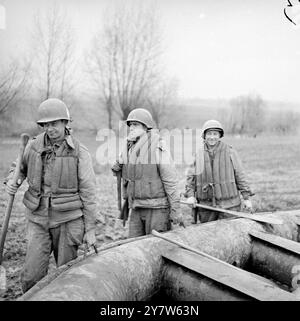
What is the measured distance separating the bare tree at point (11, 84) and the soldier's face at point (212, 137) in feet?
13.9

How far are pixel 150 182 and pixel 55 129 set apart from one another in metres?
1.09

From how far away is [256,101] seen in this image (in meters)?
30.5

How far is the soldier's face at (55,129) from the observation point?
3066mm

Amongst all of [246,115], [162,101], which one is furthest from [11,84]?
[246,115]

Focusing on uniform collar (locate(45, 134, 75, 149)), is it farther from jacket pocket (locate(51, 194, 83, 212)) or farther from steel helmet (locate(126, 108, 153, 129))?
steel helmet (locate(126, 108, 153, 129))

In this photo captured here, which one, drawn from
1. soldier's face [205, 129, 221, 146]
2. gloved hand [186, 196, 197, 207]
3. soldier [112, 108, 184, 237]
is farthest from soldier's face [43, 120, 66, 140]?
soldier's face [205, 129, 221, 146]

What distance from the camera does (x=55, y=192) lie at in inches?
120

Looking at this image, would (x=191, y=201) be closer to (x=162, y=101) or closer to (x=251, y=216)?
(x=251, y=216)

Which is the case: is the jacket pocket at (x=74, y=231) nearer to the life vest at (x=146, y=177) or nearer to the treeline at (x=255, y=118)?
the life vest at (x=146, y=177)

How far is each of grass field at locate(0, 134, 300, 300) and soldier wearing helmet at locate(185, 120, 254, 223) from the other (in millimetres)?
1736

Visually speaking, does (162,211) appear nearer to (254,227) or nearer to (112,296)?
(254,227)

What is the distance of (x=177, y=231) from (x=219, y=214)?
96cm

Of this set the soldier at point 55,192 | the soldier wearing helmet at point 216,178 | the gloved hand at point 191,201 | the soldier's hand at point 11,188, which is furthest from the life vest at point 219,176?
the soldier's hand at point 11,188
